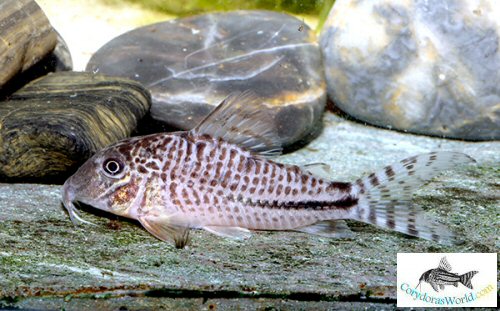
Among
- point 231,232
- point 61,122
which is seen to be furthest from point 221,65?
point 231,232

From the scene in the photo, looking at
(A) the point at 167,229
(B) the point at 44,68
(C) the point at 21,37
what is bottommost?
(B) the point at 44,68

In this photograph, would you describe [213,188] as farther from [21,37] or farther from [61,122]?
[21,37]

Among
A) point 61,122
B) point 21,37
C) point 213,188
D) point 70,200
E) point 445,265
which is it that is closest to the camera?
point 445,265

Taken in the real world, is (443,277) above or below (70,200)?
above

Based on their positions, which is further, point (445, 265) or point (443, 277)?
point (445, 265)

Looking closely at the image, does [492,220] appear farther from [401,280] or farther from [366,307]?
[366,307]

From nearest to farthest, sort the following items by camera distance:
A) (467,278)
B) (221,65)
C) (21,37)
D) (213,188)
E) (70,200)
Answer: (467,278) → (213,188) → (70,200) → (21,37) → (221,65)

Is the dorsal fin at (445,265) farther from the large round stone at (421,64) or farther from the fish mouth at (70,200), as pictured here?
the large round stone at (421,64)
